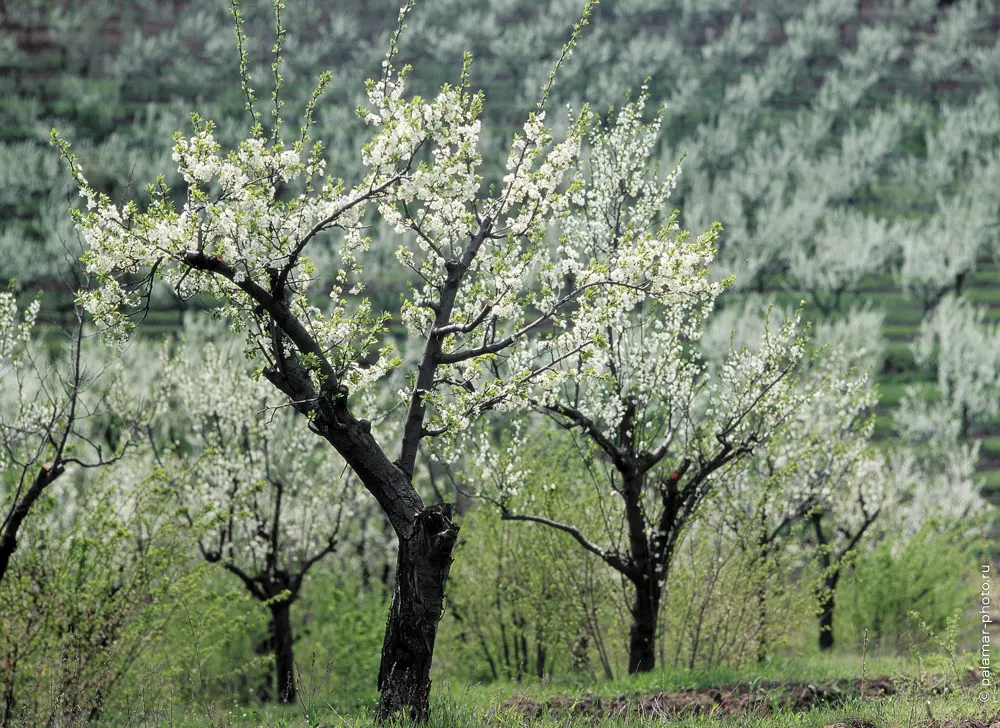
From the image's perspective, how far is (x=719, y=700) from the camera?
8.55 metres

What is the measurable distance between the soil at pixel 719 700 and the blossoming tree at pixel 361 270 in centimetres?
210

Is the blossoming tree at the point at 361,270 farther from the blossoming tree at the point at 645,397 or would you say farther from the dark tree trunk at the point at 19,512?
the dark tree trunk at the point at 19,512

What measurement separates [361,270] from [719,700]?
5.63 metres

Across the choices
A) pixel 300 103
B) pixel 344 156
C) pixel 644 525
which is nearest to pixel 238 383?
pixel 644 525

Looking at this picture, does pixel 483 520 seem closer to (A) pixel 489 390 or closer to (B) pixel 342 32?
(A) pixel 489 390

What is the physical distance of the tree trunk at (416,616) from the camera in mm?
6805

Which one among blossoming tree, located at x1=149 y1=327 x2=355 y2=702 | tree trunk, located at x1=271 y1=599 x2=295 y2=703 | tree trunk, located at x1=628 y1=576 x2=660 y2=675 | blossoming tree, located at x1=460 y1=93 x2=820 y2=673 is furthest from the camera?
tree trunk, located at x1=271 y1=599 x2=295 y2=703

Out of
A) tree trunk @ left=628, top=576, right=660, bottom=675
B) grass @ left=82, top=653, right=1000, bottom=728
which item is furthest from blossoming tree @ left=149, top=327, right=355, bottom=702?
tree trunk @ left=628, top=576, right=660, bottom=675

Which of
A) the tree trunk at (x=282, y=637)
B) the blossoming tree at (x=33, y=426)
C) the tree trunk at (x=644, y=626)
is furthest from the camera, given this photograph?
the tree trunk at (x=282, y=637)

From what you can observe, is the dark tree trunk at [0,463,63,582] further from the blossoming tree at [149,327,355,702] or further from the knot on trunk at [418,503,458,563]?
the blossoming tree at [149,327,355,702]

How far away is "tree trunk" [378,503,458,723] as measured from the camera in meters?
6.80

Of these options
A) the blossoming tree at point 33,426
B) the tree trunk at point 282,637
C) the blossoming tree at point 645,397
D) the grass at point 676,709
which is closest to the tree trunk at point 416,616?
the grass at point 676,709

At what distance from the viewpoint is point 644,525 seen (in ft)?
33.1

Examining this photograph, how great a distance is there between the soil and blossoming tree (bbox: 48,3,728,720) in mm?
2101
